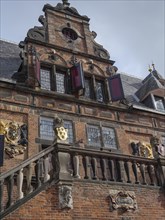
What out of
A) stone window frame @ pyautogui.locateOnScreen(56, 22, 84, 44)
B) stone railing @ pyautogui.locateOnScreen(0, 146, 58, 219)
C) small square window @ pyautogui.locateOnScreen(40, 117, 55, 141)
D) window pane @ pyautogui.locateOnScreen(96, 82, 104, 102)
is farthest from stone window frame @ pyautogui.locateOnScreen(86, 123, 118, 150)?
stone railing @ pyautogui.locateOnScreen(0, 146, 58, 219)

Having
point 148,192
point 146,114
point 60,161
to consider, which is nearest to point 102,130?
point 146,114

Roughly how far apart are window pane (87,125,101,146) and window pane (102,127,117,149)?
306 millimetres

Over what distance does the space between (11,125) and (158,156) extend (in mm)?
5824

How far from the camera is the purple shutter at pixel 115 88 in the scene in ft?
51.1

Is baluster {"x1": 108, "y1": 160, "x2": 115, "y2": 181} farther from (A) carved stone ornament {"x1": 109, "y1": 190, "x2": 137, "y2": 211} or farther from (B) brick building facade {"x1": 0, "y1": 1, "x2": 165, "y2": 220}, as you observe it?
(A) carved stone ornament {"x1": 109, "y1": 190, "x2": 137, "y2": 211}

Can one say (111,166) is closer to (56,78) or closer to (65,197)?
(65,197)

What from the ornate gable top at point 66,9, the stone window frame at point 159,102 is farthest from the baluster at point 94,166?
the ornate gable top at point 66,9

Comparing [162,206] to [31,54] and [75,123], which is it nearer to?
[75,123]

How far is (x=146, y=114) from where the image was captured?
1688cm

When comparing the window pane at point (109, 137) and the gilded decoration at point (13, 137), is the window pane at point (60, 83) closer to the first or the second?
the window pane at point (109, 137)

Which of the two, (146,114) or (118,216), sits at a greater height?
(146,114)

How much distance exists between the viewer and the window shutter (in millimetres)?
14574

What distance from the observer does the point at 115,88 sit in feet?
52.0

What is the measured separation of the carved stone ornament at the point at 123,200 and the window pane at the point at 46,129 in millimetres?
5100
